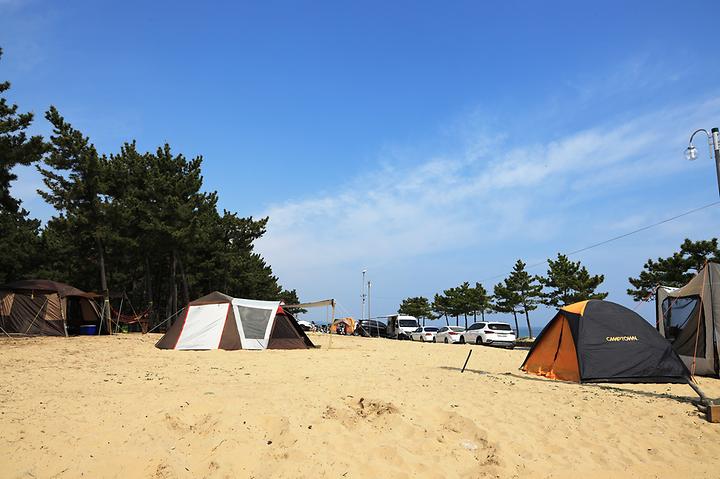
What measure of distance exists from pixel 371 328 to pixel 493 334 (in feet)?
54.8

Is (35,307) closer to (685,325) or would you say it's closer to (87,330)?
(87,330)

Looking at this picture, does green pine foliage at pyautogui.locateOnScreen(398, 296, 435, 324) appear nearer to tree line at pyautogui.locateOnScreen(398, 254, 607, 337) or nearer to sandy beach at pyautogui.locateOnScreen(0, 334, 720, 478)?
tree line at pyautogui.locateOnScreen(398, 254, 607, 337)

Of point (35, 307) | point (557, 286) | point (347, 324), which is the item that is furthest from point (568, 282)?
point (35, 307)

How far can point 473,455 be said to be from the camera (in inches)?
219

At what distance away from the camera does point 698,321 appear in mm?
12125

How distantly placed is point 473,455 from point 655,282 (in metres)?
33.9

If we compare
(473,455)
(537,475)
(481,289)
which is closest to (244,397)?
(473,455)

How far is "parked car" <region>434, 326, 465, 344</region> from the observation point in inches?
1192

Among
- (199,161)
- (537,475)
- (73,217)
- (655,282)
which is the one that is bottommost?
(537,475)

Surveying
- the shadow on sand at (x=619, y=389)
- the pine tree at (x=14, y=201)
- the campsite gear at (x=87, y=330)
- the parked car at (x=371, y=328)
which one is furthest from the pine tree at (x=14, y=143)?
the parked car at (x=371, y=328)

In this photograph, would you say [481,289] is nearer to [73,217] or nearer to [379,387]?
[73,217]

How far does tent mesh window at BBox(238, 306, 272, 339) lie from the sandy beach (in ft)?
25.9

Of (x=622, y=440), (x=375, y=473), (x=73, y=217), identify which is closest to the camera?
(x=375, y=473)

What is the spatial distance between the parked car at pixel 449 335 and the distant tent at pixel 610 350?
64.8 feet
